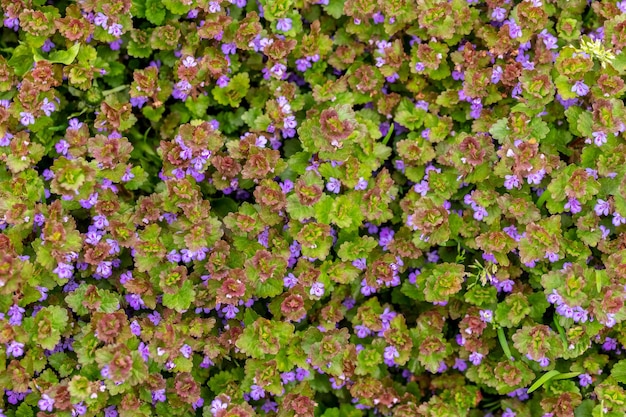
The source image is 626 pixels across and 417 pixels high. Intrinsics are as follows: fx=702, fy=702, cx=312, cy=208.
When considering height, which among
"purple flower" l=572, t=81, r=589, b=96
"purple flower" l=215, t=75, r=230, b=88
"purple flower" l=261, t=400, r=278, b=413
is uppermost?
"purple flower" l=572, t=81, r=589, b=96

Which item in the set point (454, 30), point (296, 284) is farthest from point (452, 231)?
point (454, 30)

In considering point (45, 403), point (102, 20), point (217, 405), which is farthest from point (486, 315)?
point (102, 20)

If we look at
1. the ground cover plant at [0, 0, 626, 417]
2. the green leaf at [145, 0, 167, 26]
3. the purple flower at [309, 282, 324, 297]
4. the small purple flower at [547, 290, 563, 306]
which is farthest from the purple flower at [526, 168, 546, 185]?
the green leaf at [145, 0, 167, 26]

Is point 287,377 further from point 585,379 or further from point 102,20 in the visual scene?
point 102,20

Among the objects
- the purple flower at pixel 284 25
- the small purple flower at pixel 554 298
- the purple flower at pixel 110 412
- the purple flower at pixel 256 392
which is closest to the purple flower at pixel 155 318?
the purple flower at pixel 110 412

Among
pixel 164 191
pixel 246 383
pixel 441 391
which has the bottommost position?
pixel 441 391

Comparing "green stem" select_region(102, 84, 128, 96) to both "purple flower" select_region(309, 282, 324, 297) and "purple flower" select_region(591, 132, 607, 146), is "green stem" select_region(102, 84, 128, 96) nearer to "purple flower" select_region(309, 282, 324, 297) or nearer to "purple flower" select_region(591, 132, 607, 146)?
"purple flower" select_region(309, 282, 324, 297)

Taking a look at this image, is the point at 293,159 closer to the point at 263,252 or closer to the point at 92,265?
the point at 263,252
